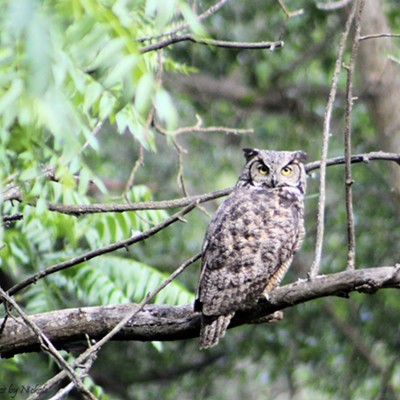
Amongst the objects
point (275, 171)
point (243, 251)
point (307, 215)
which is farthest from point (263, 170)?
point (307, 215)

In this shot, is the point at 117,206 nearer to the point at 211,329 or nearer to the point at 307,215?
the point at 211,329

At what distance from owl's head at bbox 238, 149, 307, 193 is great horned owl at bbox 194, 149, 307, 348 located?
16cm

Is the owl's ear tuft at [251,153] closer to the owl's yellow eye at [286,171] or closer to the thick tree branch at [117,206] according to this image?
the owl's yellow eye at [286,171]

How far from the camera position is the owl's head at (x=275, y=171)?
4.39 meters

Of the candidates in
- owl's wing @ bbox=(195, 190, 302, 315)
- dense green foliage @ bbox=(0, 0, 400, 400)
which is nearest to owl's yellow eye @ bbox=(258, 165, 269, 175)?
owl's wing @ bbox=(195, 190, 302, 315)

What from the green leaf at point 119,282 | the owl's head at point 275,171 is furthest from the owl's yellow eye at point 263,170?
the green leaf at point 119,282

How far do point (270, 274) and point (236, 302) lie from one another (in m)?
0.23

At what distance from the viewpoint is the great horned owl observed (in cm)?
357

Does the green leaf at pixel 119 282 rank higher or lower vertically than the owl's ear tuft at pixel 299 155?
lower

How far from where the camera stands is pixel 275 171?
4387 mm

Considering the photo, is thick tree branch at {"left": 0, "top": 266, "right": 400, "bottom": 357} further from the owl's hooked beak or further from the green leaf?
the owl's hooked beak

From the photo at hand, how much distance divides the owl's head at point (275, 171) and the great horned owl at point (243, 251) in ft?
0.53

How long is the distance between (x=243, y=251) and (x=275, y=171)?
2.40ft

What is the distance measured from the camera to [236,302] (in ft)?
11.9
